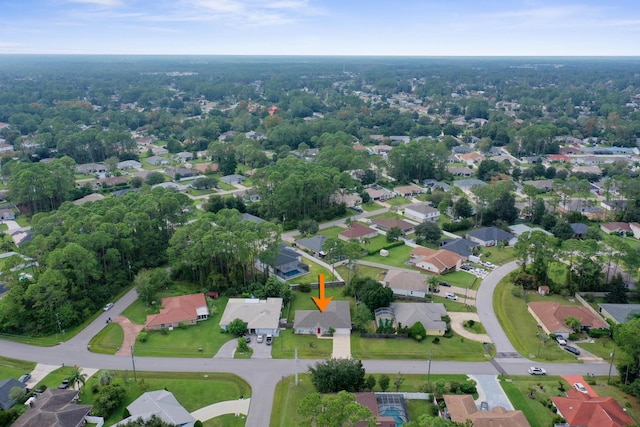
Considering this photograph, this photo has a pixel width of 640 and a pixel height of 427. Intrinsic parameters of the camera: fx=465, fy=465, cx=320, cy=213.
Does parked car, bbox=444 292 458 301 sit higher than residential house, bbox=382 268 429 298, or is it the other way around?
residential house, bbox=382 268 429 298

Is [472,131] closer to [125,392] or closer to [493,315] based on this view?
[493,315]

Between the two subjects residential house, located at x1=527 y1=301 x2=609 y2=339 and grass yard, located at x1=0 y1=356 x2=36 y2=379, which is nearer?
grass yard, located at x1=0 y1=356 x2=36 y2=379

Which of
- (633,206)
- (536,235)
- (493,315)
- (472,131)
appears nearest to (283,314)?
(493,315)

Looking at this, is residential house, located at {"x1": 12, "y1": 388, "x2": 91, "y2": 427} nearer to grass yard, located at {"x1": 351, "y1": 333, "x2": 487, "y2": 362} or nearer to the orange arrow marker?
grass yard, located at {"x1": 351, "y1": 333, "x2": 487, "y2": 362}

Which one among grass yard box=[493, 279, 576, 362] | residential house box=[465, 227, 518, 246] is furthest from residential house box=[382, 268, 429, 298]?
residential house box=[465, 227, 518, 246]

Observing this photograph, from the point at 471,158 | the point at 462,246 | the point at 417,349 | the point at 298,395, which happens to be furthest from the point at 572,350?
the point at 471,158

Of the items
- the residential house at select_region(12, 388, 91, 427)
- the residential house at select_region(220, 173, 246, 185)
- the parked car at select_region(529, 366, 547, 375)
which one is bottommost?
the parked car at select_region(529, 366, 547, 375)

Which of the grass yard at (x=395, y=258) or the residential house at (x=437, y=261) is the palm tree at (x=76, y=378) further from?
the residential house at (x=437, y=261)
